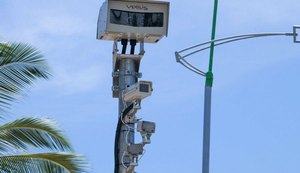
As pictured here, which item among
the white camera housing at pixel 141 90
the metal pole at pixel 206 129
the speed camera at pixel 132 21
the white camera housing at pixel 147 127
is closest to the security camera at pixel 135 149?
the white camera housing at pixel 147 127

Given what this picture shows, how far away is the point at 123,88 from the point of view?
130 ft

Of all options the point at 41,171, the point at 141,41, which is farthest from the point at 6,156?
the point at 141,41

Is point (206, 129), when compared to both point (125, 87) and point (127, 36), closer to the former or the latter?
point (125, 87)

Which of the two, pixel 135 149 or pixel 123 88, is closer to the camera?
pixel 135 149

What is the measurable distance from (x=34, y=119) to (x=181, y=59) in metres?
2.97

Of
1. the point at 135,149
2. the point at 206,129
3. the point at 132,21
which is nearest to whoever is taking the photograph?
the point at 135,149

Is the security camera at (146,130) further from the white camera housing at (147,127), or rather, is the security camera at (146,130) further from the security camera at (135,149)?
the security camera at (135,149)

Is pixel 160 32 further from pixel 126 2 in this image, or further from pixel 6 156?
pixel 6 156

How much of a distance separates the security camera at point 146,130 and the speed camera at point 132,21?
84.2 inches

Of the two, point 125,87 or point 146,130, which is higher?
point 125,87

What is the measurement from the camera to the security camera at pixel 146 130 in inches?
1517

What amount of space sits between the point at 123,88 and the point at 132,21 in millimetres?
1293

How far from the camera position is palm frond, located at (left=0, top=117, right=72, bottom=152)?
130 feet

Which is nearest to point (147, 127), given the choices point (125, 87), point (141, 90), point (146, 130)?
point (146, 130)
